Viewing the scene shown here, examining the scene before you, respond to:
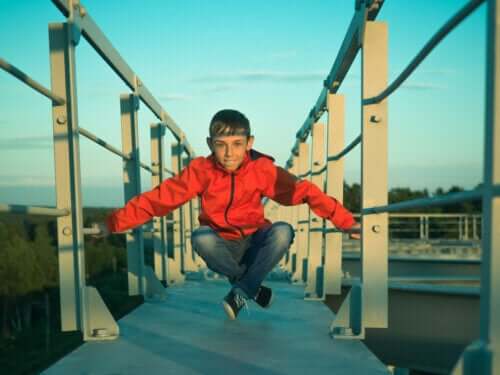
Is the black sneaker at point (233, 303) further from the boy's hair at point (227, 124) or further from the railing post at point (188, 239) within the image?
the railing post at point (188, 239)

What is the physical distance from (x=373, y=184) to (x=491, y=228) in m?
0.75

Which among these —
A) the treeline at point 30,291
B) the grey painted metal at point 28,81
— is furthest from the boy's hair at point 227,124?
the treeline at point 30,291

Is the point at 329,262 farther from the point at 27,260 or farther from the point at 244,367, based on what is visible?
the point at 27,260

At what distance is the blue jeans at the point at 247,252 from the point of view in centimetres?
161

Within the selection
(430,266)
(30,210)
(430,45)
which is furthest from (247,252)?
(430,266)

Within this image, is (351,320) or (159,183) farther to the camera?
(159,183)

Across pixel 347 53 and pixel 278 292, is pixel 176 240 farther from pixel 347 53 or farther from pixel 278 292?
pixel 347 53

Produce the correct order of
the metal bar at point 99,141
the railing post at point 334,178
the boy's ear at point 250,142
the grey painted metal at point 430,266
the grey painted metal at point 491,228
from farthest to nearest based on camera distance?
the grey painted metal at point 430,266 → the railing post at point 334,178 → the boy's ear at point 250,142 → the metal bar at point 99,141 → the grey painted metal at point 491,228

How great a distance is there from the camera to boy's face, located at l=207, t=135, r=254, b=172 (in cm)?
165

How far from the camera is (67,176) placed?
1.28 meters

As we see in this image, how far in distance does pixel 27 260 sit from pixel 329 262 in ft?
104

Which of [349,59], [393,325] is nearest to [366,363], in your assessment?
[349,59]

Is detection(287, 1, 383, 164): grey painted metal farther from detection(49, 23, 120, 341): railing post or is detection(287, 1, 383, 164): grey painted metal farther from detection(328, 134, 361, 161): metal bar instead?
detection(49, 23, 120, 341): railing post

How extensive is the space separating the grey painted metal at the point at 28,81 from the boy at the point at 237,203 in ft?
1.39
